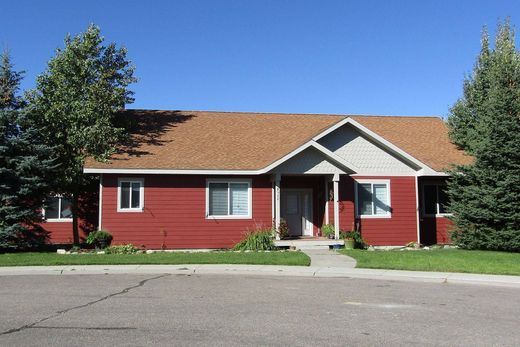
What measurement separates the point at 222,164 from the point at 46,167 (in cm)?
631

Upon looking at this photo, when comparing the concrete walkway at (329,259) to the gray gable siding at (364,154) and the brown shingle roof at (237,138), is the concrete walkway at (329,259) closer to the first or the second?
the brown shingle roof at (237,138)

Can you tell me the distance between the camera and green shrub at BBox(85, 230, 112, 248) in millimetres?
19109

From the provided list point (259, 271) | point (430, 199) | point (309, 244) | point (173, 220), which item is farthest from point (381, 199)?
point (259, 271)

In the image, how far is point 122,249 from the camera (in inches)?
750

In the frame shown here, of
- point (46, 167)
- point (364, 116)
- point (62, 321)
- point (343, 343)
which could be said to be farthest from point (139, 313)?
point (364, 116)

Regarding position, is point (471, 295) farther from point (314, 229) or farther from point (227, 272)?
point (314, 229)

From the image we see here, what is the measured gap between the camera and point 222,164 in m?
20.3

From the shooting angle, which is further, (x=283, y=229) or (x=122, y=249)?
(x=283, y=229)

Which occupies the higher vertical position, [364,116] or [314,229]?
[364,116]

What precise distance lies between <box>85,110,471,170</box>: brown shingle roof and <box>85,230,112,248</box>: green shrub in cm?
244

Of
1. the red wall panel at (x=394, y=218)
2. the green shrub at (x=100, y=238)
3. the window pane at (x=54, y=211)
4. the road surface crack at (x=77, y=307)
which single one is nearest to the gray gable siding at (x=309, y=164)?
the red wall panel at (x=394, y=218)

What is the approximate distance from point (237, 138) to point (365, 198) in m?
6.09

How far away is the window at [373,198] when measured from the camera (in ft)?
72.3

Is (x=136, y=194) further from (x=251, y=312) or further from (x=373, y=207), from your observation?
(x=251, y=312)
